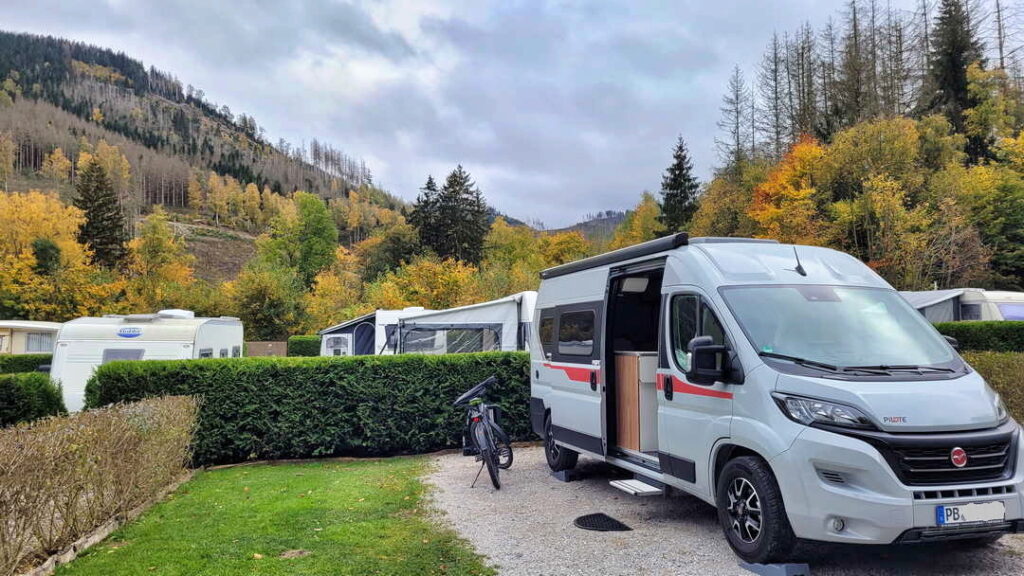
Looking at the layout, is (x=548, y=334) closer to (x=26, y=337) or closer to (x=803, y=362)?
(x=803, y=362)

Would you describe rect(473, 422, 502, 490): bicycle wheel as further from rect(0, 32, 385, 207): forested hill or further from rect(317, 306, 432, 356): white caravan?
rect(0, 32, 385, 207): forested hill

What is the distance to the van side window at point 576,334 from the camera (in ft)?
21.7

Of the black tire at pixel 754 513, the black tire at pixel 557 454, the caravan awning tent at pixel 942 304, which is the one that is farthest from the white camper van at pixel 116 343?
the caravan awning tent at pixel 942 304

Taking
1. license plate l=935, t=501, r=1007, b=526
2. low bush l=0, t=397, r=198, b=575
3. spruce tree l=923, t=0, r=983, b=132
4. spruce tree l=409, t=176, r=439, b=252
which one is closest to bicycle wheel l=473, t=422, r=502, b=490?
low bush l=0, t=397, r=198, b=575

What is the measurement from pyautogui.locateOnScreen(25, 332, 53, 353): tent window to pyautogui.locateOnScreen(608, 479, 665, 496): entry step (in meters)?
26.1

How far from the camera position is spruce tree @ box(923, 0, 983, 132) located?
33844 mm

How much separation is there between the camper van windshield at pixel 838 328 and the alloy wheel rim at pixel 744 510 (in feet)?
3.03

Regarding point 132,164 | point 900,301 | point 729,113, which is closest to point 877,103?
point 729,113

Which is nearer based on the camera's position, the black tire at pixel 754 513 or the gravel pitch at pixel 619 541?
the black tire at pixel 754 513

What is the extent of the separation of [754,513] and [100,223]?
186 ft

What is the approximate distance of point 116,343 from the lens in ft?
42.1

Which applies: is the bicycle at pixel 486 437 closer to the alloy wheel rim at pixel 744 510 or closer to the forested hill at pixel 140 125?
the alloy wheel rim at pixel 744 510

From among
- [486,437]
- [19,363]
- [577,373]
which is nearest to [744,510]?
[577,373]

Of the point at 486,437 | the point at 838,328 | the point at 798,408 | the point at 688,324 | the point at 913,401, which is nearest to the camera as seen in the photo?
Answer: the point at 913,401
